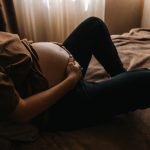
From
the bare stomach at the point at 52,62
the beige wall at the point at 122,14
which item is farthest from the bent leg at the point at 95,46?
the beige wall at the point at 122,14

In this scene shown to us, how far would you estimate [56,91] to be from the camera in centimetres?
94

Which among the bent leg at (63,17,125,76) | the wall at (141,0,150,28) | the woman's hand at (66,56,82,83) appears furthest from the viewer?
the wall at (141,0,150,28)

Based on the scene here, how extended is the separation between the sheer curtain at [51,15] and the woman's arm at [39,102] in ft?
5.01

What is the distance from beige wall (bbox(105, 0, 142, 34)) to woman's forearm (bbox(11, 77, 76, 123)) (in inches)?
78.5

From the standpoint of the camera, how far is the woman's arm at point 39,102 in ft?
2.73

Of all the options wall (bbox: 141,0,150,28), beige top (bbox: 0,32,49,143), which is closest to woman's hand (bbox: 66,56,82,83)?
beige top (bbox: 0,32,49,143)

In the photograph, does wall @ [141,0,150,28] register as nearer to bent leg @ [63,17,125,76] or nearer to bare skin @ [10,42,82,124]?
bent leg @ [63,17,125,76]

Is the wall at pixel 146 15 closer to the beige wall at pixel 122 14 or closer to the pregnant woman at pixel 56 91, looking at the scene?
the beige wall at pixel 122 14

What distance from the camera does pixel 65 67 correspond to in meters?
1.13

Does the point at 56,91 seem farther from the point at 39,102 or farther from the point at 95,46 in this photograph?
the point at 95,46

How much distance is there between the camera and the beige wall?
2.77m

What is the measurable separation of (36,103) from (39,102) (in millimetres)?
12

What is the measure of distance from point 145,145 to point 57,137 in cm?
32

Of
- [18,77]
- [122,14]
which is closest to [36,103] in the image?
[18,77]
